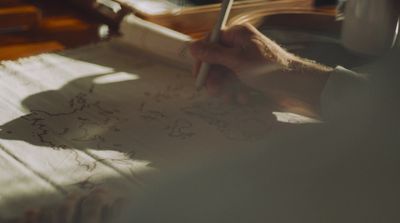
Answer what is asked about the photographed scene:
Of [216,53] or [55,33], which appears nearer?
[216,53]

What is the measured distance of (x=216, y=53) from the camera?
31.8 inches

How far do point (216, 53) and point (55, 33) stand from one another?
1.33 feet

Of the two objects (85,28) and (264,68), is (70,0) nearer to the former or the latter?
(85,28)

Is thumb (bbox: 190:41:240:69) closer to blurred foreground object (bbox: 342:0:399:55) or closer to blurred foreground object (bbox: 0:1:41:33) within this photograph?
blurred foreground object (bbox: 342:0:399:55)

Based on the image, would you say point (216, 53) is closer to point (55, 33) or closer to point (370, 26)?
point (370, 26)

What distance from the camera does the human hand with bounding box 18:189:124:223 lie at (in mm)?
556

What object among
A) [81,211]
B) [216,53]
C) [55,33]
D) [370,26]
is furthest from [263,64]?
[55,33]

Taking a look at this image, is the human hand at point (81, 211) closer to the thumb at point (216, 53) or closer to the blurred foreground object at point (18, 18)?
the thumb at point (216, 53)

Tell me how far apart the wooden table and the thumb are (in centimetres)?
31

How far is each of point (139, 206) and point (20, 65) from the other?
474 millimetres

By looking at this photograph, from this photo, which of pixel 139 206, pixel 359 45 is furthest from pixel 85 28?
pixel 139 206

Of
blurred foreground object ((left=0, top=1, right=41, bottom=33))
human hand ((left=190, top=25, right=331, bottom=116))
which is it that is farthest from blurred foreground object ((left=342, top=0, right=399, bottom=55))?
blurred foreground object ((left=0, top=1, right=41, bottom=33))

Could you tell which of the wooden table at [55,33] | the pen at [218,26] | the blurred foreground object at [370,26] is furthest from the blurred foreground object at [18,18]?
the blurred foreground object at [370,26]

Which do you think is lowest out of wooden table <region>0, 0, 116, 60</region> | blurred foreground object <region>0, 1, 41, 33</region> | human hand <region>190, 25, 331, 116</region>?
wooden table <region>0, 0, 116, 60</region>
